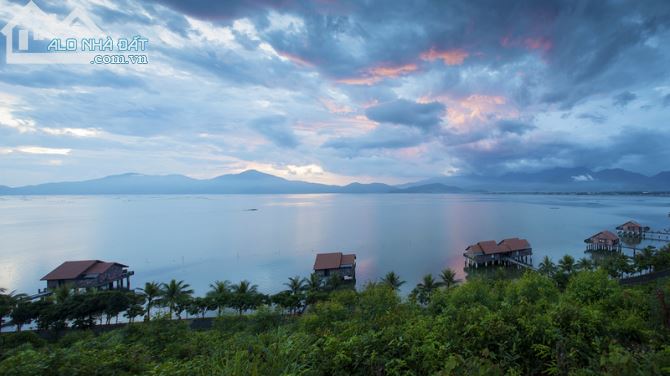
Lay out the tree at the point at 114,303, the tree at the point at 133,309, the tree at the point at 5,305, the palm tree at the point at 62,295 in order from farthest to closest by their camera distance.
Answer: the tree at the point at 133,309 → the palm tree at the point at 62,295 → the tree at the point at 114,303 → the tree at the point at 5,305

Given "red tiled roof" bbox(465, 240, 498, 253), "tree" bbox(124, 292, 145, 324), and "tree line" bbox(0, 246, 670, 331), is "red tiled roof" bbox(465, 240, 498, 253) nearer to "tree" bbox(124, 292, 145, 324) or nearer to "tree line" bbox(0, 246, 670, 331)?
"tree line" bbox(0, 246, 670, 331)

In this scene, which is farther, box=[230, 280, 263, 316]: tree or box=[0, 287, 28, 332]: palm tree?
box=[230, 280, 263, 316]: tree

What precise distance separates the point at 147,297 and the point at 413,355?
2977 cm

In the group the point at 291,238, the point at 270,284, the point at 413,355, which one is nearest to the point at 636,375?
the point at 413,355

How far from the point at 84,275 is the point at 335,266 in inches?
1222

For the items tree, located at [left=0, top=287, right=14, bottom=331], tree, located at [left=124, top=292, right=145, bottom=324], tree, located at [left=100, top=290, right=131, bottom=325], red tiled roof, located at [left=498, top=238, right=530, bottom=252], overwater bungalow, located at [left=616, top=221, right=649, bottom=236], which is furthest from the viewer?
overwater bungalow, located at [left=616, top=221, right=649, bottom=236]

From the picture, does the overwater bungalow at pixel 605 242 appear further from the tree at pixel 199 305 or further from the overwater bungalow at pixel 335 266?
the tree at pixel 199 305

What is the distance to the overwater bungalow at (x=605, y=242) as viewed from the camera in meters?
48.4

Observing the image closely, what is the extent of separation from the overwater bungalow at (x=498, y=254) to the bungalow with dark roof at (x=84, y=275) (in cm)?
5106

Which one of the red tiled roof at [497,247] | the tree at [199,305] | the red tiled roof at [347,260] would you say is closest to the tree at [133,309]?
the tree at [199,305]

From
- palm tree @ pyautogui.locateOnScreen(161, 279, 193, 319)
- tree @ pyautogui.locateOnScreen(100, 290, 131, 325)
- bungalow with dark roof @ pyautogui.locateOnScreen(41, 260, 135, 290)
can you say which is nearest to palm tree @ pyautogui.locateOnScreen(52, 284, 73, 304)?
tree @ pyautogui.locateOnScreen(100, 290, 131, 325)

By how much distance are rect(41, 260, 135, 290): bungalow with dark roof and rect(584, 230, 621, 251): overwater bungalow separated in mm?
77112

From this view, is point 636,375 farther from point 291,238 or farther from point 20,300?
point 291,238

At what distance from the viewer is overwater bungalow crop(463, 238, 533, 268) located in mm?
42781
